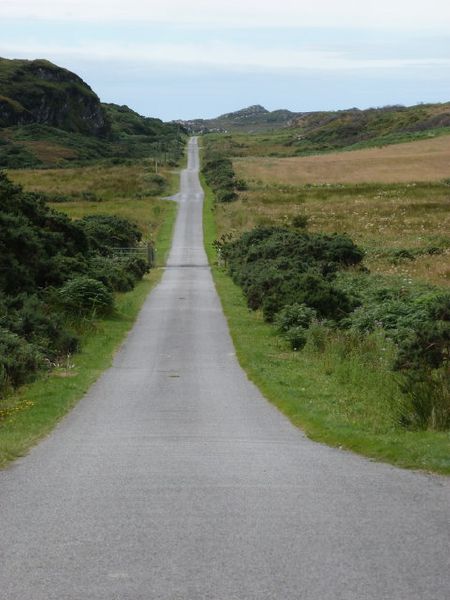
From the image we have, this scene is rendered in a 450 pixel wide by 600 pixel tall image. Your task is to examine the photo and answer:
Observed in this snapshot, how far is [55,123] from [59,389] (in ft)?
470

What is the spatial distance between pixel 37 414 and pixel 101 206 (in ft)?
197

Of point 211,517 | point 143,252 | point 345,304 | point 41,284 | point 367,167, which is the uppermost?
point 367,167

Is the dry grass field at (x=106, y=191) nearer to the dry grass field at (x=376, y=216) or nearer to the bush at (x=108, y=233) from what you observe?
the dry grass field at (x=376, y=216)

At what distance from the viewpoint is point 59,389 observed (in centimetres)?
1608

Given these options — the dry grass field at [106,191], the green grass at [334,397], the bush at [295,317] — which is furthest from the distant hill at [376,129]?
the green grass at [334,397]

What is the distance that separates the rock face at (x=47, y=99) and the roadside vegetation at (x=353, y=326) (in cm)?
9294

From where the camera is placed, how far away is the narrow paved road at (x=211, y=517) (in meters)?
5.85

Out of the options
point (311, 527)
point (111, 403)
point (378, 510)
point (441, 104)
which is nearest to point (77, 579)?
point (311, 527)

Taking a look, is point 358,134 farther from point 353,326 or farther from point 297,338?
point 297,338

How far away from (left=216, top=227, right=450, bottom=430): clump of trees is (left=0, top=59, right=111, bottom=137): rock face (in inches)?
4087

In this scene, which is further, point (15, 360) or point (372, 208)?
point (372, 208)

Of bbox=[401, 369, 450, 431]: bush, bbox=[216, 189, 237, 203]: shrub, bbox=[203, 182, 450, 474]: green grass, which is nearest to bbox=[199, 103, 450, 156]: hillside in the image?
bbox=[216, 189, 237, 203]: shrub

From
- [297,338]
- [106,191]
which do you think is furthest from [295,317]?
[106,191]

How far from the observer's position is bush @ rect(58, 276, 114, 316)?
85.7 feet
